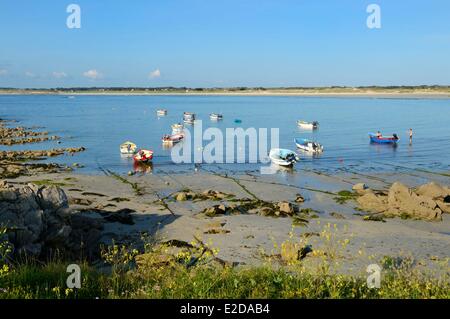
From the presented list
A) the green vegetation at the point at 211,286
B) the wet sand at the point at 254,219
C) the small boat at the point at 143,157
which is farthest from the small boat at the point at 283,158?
the green vegetation at the point at 211,286

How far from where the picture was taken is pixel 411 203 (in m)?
23.7

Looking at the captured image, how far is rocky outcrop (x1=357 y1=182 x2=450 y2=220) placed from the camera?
75.9 ft

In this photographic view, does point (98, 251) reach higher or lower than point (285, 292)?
lower

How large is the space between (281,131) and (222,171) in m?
39.0

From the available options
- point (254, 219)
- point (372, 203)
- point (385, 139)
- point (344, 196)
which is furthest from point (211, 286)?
point (385, 139)

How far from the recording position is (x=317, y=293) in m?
7.46

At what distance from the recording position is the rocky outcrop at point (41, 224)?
13273mm

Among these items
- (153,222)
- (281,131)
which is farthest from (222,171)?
(281,131)

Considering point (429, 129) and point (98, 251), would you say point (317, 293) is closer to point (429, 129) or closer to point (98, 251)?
point (98, 251)

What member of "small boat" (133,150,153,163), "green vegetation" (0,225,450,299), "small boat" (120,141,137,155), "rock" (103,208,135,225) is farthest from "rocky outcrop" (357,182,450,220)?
"small boat" (120,141,137,155)

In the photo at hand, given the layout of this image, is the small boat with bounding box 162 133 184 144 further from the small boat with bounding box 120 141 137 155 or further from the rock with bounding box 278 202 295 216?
the rock with bounding box 278 202 295 216

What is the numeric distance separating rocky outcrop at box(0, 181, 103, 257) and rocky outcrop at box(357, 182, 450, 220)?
1576 centimetres

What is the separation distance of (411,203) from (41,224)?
1871cm

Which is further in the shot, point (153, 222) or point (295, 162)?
point (295, 162)
